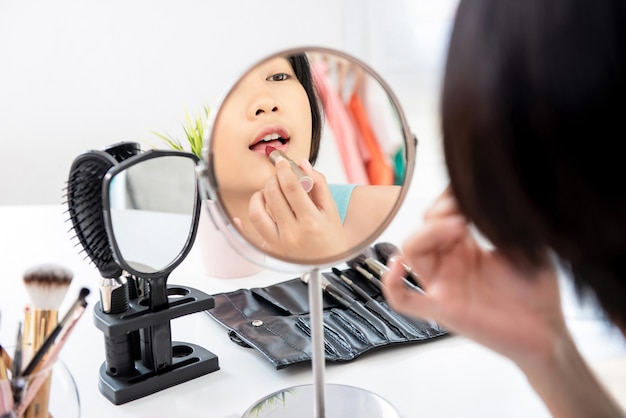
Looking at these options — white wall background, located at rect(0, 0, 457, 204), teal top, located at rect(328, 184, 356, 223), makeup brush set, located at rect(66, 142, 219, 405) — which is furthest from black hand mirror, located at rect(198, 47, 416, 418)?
white wall background, located at rect(0, 0, 457, 204)

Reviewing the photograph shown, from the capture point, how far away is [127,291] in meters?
0.68

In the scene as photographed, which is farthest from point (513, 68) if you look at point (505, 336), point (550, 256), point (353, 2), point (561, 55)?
point (353, 2)

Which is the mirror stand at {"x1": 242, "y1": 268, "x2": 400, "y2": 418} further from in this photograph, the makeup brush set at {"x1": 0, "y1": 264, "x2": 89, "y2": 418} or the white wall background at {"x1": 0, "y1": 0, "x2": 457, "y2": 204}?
the white wall background at {"x1": 0, "y1": 0, "x2": 457, "y2": 204}

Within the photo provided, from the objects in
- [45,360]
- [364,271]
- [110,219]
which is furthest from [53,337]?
[364,271]

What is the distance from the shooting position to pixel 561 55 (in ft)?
1.12

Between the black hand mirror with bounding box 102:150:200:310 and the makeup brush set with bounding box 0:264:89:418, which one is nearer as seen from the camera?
the makeup brush set with bounding box 0:264:89:418

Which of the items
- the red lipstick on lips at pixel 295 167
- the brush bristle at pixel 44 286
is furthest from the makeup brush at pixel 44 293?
the red lipstick on lips at pixel 295 167

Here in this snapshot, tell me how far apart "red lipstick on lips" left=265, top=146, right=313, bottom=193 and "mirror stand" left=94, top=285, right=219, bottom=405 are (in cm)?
16

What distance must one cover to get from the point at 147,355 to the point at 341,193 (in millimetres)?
248

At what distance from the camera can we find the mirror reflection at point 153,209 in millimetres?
639

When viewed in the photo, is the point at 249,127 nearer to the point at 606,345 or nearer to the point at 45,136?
the point at 606,345

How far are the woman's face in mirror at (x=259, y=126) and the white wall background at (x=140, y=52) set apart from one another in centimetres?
172

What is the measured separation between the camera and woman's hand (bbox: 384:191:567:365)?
536mm

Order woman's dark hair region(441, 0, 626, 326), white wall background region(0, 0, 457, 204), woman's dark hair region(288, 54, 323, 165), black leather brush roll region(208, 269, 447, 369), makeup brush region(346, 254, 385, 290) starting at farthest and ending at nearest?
1. white wall background region(0, 0, 457, 204)
2. makeup brush region(346, 254, 385, 290)
3. black leather brush roll region(208, 269, 447, 369)
4. woman's dark hair region(288, 54, 323, 165)
5. woman's dark hair region(441, 0, 626, 326)
